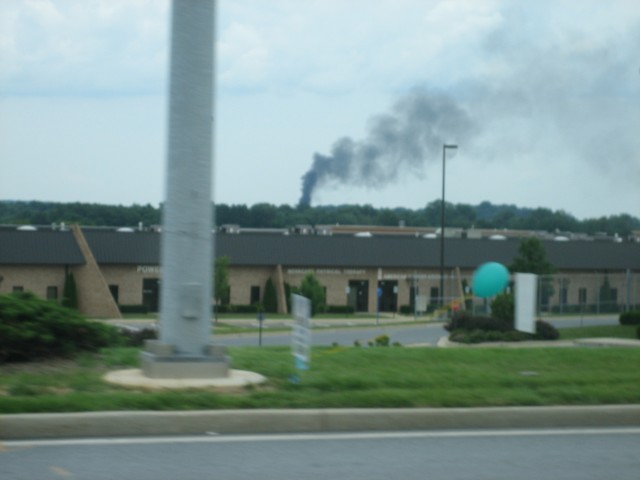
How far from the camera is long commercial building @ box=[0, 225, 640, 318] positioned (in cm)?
5919

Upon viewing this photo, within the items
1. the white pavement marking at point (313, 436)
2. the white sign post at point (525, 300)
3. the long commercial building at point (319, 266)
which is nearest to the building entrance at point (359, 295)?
the long commercial building at point (319, 266)

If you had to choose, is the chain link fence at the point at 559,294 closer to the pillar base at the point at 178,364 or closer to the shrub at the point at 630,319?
the shrub at the point at 630,319

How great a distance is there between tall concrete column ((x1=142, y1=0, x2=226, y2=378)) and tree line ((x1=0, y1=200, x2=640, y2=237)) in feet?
250

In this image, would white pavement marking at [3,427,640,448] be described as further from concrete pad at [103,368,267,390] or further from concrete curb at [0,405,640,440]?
concrete pad at [103,368,267,390]

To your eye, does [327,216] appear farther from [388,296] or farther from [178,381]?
[178,381]

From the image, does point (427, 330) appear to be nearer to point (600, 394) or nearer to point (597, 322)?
point (597, 322)

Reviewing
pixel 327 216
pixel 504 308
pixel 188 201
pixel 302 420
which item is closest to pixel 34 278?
pixel 504 308

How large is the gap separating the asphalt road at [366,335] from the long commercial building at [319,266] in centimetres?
299

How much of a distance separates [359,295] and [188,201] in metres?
59.4

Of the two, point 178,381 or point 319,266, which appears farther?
point 319,266

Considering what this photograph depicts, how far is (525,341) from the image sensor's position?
120 feet

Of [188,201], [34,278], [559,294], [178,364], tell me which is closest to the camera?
[178,364]

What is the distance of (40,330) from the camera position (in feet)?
37.3

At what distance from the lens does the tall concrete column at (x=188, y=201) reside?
10.7 metres
